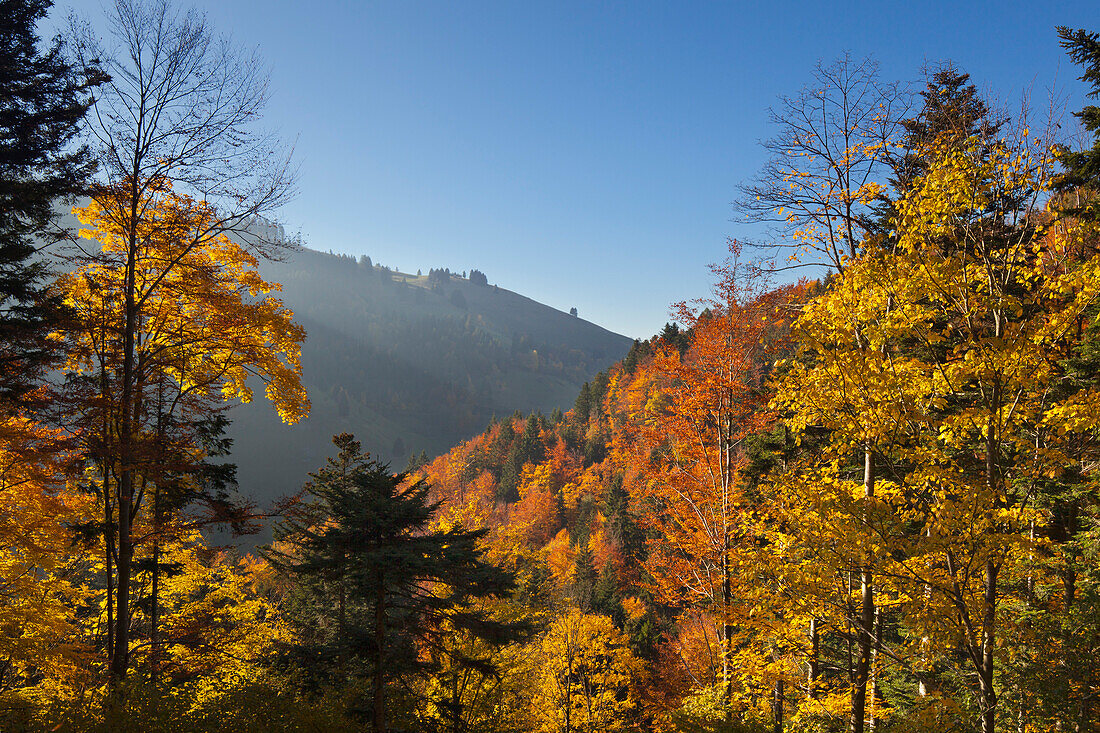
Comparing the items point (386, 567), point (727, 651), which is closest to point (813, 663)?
point (727, 651)

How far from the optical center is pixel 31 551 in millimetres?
8625

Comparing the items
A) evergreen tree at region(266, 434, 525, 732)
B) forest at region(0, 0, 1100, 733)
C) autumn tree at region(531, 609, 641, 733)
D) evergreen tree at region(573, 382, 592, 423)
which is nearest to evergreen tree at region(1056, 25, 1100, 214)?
forest at region(0, 0, 1100, 733)

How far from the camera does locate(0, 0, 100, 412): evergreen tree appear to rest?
7.80 metres

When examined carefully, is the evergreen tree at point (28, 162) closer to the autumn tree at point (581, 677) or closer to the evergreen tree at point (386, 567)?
the evergreen tree at point (386, 567)

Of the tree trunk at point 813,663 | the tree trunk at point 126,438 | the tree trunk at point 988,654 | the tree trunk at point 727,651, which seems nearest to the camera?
the tree trunk at point 988,654

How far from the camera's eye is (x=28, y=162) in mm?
7836

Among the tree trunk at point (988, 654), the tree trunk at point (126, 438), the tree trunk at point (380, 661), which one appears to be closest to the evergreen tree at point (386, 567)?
the tree trunk at point (380, 661)

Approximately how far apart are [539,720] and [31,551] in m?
18.5

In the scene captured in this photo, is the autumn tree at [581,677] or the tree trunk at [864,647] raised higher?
the tree trunk at [864,647]

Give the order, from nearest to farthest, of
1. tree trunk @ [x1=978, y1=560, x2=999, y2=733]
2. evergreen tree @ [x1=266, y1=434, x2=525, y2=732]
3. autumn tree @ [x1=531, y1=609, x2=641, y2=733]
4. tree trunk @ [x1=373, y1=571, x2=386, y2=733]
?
tree trunk @ [x1=978, y1=560, x2=999, y2=733]
evergreen tree @ [x1=266, y1=434, x2=525, y2=732]
tree trunk @ [x1=373, y1=571, x2=386, y2=733]
autumn tree @ [x1=531, y1=609, x2=641, y2=733]

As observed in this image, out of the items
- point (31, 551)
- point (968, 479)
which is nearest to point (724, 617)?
point (968, 479)

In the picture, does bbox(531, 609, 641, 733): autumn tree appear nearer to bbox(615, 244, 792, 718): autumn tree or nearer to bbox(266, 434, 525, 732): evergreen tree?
bbox(615, 244, 792, 718): autumn tree

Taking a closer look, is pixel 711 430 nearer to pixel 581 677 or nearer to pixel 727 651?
pixel 727 651

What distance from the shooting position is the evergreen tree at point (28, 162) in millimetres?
7801
